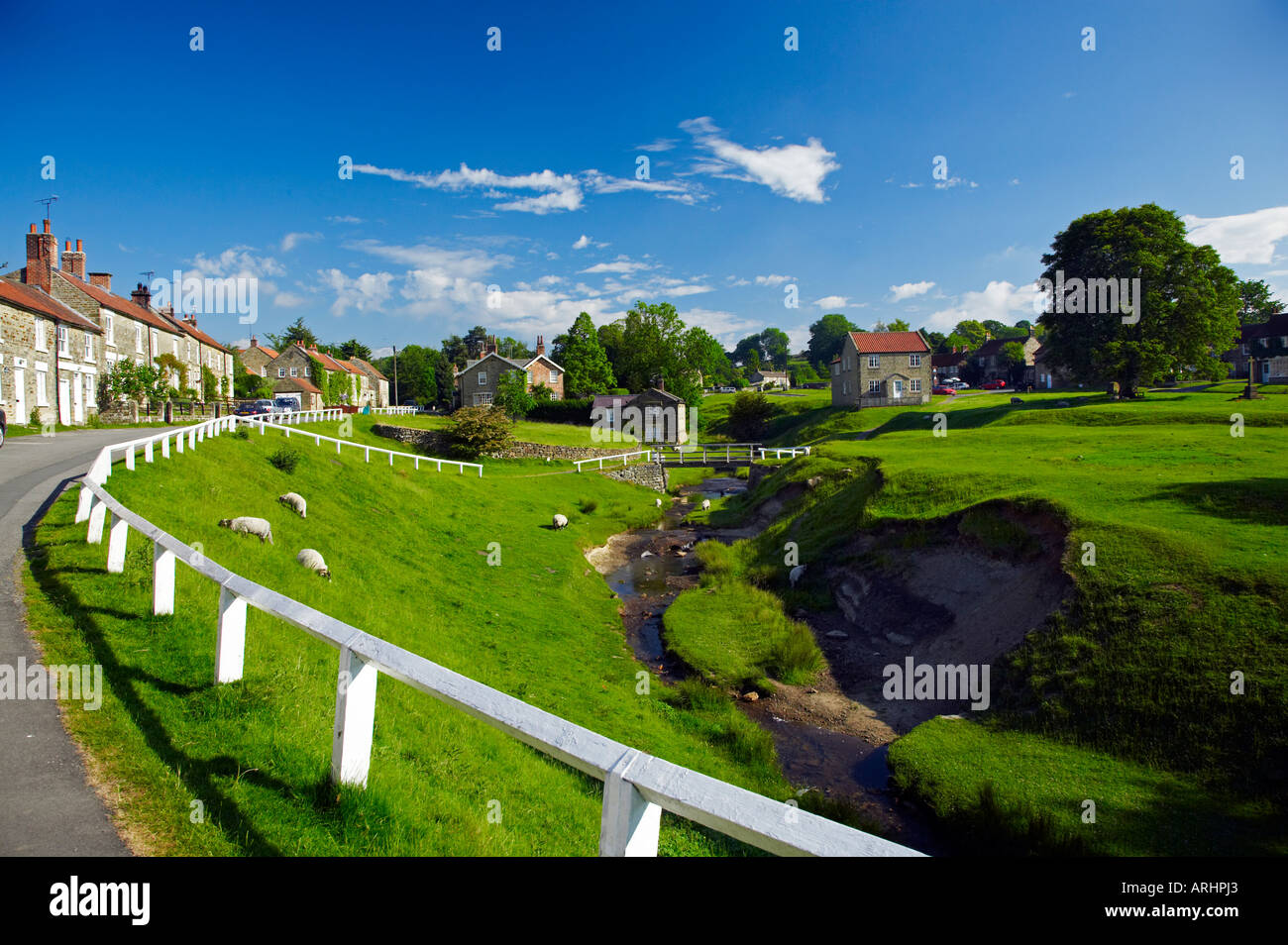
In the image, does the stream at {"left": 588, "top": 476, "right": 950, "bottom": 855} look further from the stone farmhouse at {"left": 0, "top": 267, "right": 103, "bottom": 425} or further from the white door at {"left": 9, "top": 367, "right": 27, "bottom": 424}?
the stone farmhouse at {"left": 0, "top": 267, "right": 103, "bottom": 425}

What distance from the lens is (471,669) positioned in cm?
1260

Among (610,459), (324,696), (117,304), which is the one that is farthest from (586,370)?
(324,696)

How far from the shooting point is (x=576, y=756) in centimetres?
320

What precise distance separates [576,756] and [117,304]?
5970cm

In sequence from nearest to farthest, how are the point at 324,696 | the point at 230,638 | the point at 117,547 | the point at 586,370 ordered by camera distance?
1. the point at 230,638
2. the point at 324,696
3. the point at 117,547
4. the point at 586,370

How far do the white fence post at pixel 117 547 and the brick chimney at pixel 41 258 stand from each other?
46.9 metres

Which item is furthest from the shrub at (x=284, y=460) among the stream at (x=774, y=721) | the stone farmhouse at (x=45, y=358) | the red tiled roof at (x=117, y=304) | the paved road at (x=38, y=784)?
the red tiled roof at (x=117, y=304)

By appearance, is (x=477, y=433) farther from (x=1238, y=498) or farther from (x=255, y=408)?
(x=1238, y=498)

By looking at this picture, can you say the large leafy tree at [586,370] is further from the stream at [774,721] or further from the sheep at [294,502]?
the sheep at [294,502]

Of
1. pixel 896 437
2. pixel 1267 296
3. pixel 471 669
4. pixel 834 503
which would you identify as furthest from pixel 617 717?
pixel 1267 296

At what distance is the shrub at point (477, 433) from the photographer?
47.5 meters
